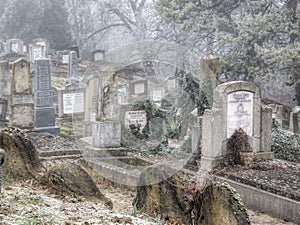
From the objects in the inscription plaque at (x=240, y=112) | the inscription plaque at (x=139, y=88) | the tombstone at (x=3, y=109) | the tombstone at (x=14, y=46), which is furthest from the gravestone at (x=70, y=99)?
the tombstone at (x=14, y=46)

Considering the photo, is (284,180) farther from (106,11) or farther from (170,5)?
(106,11)

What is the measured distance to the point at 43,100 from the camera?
1540cm

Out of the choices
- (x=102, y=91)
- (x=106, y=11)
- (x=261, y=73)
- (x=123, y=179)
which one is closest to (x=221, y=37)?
(x=261, y=73)

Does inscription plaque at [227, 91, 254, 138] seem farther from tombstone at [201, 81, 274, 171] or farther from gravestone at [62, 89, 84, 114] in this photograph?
gravestone at [62, 89, 84, 114]

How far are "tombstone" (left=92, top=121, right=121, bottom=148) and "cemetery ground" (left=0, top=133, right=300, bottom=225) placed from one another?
1524 millimetres

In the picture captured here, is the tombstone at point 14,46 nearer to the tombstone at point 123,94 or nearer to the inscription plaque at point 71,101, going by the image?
the tombstone at point 123,94

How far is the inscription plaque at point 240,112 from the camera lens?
1072 centimetres

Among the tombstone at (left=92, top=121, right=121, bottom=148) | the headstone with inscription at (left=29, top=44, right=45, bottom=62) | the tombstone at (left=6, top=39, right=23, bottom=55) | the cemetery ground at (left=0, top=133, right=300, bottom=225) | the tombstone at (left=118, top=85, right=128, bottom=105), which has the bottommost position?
the cemetery ground at (left=0, top=133, right=300, bottom=225)

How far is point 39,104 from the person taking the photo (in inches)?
603

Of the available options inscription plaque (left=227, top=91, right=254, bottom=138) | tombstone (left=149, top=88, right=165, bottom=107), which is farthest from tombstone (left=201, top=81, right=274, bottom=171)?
tombstone (left=149, top=88, right=165, bottom=107)

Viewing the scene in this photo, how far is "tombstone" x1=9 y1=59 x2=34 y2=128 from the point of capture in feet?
47.4

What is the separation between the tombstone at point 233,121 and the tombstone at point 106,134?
6.56 ft

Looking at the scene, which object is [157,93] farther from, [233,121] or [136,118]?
[233,121]

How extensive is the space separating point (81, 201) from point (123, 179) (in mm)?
3415
